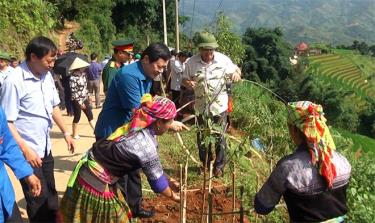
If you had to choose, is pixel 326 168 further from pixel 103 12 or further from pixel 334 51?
pixel 334 51

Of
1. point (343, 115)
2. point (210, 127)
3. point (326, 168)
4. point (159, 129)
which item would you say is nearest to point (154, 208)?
point (210, 127)

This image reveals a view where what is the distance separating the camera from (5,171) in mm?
2637

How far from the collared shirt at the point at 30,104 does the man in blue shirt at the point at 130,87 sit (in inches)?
18.7

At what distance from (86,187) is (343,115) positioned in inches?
1665

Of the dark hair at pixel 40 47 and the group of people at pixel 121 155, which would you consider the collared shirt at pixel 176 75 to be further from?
the dark hair at pixel 40 47

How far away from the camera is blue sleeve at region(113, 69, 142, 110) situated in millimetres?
3441

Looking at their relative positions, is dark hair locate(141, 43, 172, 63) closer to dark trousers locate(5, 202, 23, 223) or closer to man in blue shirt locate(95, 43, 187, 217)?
man in blue shirt locate(95, 43, 187, 217)

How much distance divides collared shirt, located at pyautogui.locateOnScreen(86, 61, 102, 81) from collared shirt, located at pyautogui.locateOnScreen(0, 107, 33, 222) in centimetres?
754

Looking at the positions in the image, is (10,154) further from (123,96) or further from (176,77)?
(176,77)

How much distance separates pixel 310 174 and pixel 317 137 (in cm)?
20

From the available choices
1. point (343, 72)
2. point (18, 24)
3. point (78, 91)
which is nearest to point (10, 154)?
point (78, 91)

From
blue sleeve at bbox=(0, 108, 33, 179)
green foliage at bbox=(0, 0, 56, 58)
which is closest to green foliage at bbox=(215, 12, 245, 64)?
green foliage at bbox=(0, 0, 56, 58)

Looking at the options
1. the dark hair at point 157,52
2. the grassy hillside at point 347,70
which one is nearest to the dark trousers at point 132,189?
the dark hair at point 157,52

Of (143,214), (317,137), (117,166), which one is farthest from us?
(143,214)
